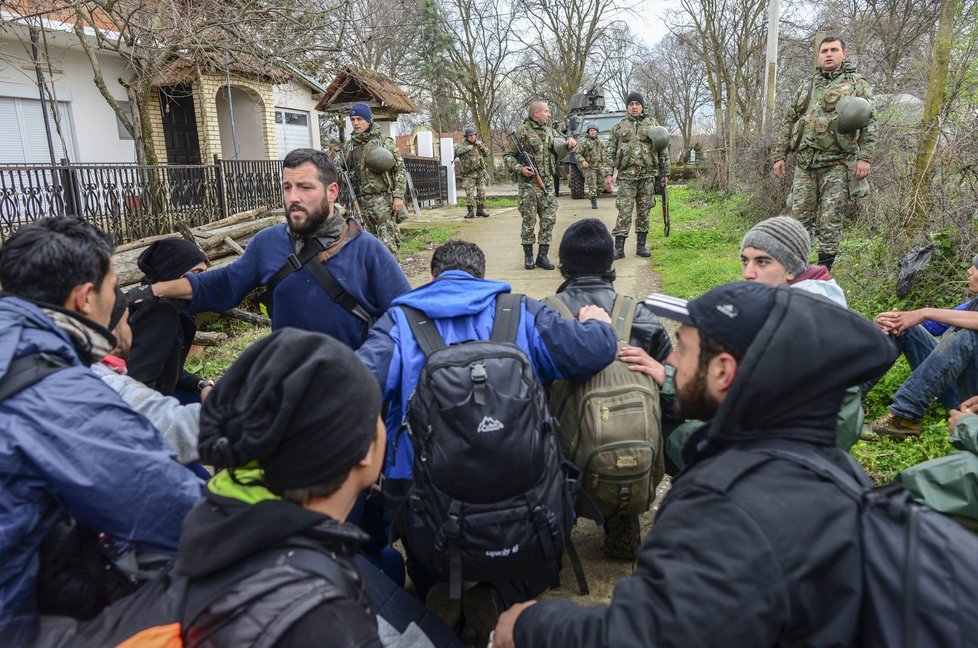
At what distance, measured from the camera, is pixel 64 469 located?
1.54m

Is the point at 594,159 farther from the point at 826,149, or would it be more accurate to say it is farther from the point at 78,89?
the point at 78,89

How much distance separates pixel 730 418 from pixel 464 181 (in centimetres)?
1528

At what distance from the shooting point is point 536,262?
9445 mm

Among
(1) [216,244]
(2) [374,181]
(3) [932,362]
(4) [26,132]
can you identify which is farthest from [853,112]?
(4) [26,132]

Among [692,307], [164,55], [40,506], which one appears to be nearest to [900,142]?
[692,307]

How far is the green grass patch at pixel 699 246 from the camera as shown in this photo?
7.75 metres

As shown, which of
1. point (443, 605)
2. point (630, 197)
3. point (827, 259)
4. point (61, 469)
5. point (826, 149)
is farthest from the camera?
point (630, 197)

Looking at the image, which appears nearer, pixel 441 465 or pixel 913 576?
pixel 913 576

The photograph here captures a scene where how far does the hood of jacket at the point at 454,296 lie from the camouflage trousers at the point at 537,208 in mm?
6656

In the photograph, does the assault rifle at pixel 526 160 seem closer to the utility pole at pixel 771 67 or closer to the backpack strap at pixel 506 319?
the utility pole at pixel 771 67

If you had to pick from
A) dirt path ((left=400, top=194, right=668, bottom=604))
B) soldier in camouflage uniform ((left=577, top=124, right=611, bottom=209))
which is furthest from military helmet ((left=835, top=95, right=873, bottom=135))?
soldier in camouflage uniform ((left=577, top=124, right=611, bottom=209))

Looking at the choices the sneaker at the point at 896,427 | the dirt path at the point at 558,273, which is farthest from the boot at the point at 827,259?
the sneaker at the point at 896,427

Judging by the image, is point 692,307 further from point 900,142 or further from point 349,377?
point 900,142

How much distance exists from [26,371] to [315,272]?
1.84 m
